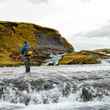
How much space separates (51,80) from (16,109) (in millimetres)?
10016

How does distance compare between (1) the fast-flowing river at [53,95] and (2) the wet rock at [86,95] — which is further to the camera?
(2) the wet rock at [86,95]

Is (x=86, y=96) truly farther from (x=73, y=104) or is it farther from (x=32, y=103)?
(x=32, y=103)

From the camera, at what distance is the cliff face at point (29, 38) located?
12293 centimetres

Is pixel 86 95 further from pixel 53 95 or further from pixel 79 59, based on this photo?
pixel 79 59

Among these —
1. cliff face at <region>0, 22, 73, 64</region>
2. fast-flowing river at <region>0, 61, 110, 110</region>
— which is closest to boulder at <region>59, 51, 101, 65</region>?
cliff face at <region>0, 22, 73, 64</region>

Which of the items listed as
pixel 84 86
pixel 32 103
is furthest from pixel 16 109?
pixel 84 86

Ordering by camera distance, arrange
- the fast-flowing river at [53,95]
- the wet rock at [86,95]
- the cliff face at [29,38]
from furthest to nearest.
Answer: the cliff face at [29,38]
the wet rock at [86,95]
the fast-flowing river at [53,95]

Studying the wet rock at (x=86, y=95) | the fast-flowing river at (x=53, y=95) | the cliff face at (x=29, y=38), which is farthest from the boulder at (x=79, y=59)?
the wet rock at (x=86, y=95)

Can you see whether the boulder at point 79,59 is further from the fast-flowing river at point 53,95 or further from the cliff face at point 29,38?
the fast-flowing river at point 53,95

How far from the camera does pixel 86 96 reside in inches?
1491

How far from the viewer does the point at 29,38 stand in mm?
139375

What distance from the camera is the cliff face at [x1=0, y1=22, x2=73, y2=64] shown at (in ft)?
403

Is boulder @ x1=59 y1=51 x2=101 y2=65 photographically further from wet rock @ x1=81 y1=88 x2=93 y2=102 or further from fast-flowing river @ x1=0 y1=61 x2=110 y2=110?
wet rock @ x1=81 y1=88 x2=93 y2=102

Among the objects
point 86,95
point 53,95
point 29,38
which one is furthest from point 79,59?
point 53,95
